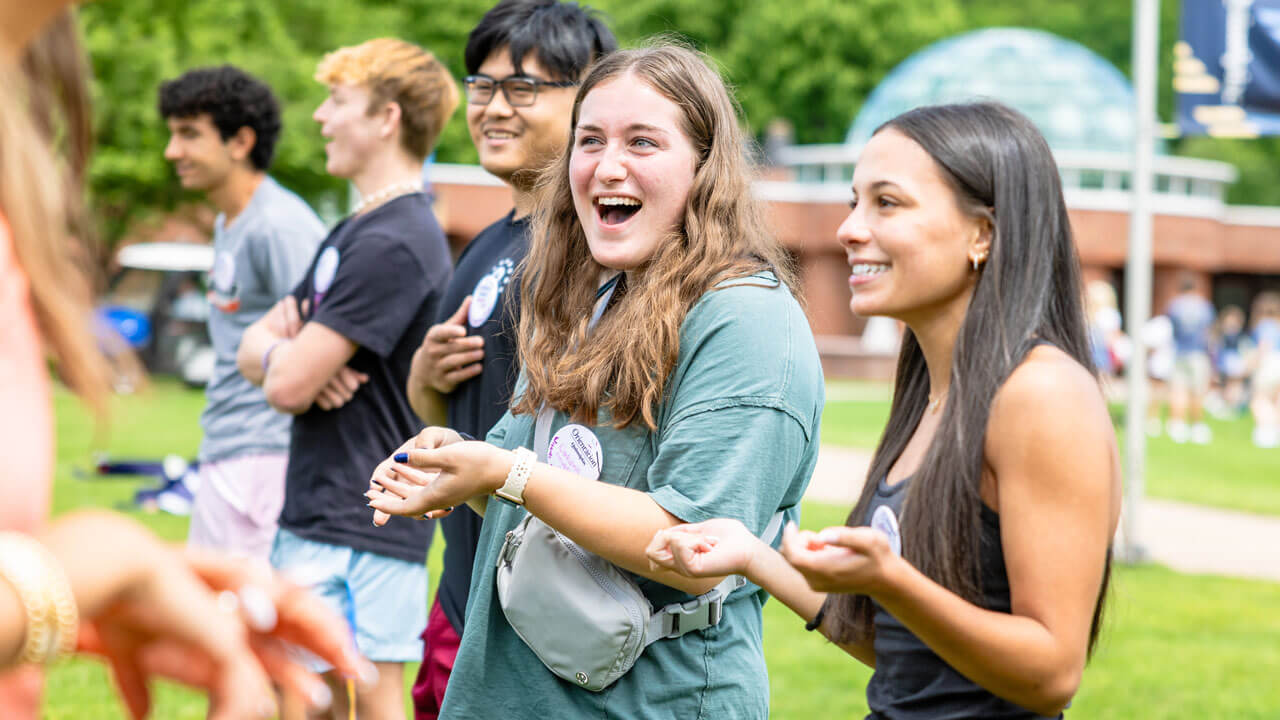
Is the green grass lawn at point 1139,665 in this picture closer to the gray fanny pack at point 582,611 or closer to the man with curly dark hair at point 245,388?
the man with curly dark hair at point 245,388

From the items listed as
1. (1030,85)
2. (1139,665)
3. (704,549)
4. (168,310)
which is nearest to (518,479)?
(704,549)

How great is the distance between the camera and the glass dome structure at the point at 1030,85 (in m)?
43.8

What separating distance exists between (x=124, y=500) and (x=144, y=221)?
2203 cm

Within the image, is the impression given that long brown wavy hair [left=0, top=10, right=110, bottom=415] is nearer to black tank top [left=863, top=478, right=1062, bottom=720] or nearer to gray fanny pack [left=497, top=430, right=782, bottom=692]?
gray fanny pack [left=497, top=430, right=782, bottom=692]

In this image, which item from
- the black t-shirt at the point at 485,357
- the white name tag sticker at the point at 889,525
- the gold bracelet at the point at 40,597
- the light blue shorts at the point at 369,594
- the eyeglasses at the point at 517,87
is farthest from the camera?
the light blue shorts at the point at 369,594

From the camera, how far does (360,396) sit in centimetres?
416

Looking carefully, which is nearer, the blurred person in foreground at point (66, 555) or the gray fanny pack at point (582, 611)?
the blurred person in foreground at point (66, 555)

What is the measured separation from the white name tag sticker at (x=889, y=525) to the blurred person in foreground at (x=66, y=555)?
1267mm

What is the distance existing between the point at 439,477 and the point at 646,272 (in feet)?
2.06

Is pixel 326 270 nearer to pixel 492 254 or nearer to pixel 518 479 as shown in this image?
pixel 492 254

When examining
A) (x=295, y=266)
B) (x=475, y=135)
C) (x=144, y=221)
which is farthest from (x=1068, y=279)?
(x=144, y=221)

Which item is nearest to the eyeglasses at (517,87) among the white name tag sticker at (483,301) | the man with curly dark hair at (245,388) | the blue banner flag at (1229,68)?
the white name tag sticker at (483,301)

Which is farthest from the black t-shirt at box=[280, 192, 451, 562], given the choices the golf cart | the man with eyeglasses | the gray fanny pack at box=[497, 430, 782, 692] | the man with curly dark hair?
the golf cart

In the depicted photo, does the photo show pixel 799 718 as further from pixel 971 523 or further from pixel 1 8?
pixel 1 8
